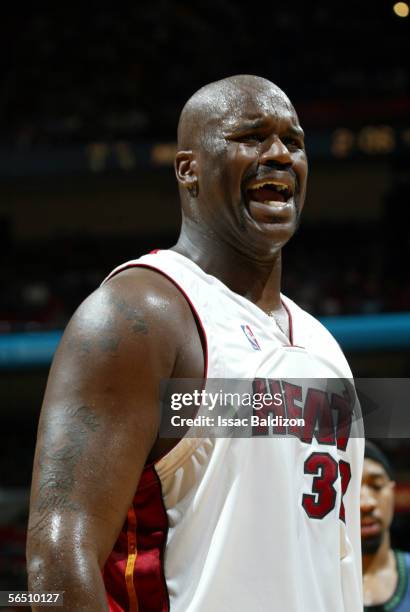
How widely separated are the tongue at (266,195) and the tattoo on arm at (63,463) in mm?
562

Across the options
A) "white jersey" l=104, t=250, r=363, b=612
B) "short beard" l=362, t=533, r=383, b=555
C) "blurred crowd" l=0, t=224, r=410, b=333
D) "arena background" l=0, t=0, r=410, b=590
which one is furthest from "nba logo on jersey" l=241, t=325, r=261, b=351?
"arena background" l=0, t=0, r=410, b=590

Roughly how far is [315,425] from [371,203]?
9210 millimetres

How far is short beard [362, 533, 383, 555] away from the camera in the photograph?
2.63 m

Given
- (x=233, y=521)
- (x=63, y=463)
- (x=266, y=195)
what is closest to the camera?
(x=63, y=463)

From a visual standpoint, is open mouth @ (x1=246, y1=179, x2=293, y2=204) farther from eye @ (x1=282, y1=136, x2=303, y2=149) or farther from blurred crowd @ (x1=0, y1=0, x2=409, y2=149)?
blurred crowd @ (x1=0, y1=0, x2=409, y2=149)

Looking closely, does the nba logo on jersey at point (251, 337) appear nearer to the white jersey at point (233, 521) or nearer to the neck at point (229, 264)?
the white jersey at point (233, 521)

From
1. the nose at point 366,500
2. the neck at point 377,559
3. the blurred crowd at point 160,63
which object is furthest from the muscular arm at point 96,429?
the blurred crowd at point 160,63

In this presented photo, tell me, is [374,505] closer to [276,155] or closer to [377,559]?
[377,559]

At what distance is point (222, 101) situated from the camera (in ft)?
5.87

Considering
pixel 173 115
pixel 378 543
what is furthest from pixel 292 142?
pixel 173 115

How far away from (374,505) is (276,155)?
1298mm

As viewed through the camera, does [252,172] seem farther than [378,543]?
No

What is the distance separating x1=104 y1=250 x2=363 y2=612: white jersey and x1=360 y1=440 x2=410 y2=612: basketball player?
3.39 feet

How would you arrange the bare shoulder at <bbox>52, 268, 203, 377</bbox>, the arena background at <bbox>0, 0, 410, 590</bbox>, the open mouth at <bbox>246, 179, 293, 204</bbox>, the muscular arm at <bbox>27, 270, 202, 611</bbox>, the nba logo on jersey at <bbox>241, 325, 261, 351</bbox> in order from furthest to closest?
1. the arena background at <bbox>0, 0, 410, 590</bbox>
2. the open mouth at <bbox>246, 179, 293, 204</bbox>
3. the nba logo on jersey at <bbox>241, 325, 261, 351</bbox>
4. the bare shoulder at <bbox>52, 268, 203, 377</bbox>
5. the muscular arm at <bbox>27, 270, 202, 611</bbox>
